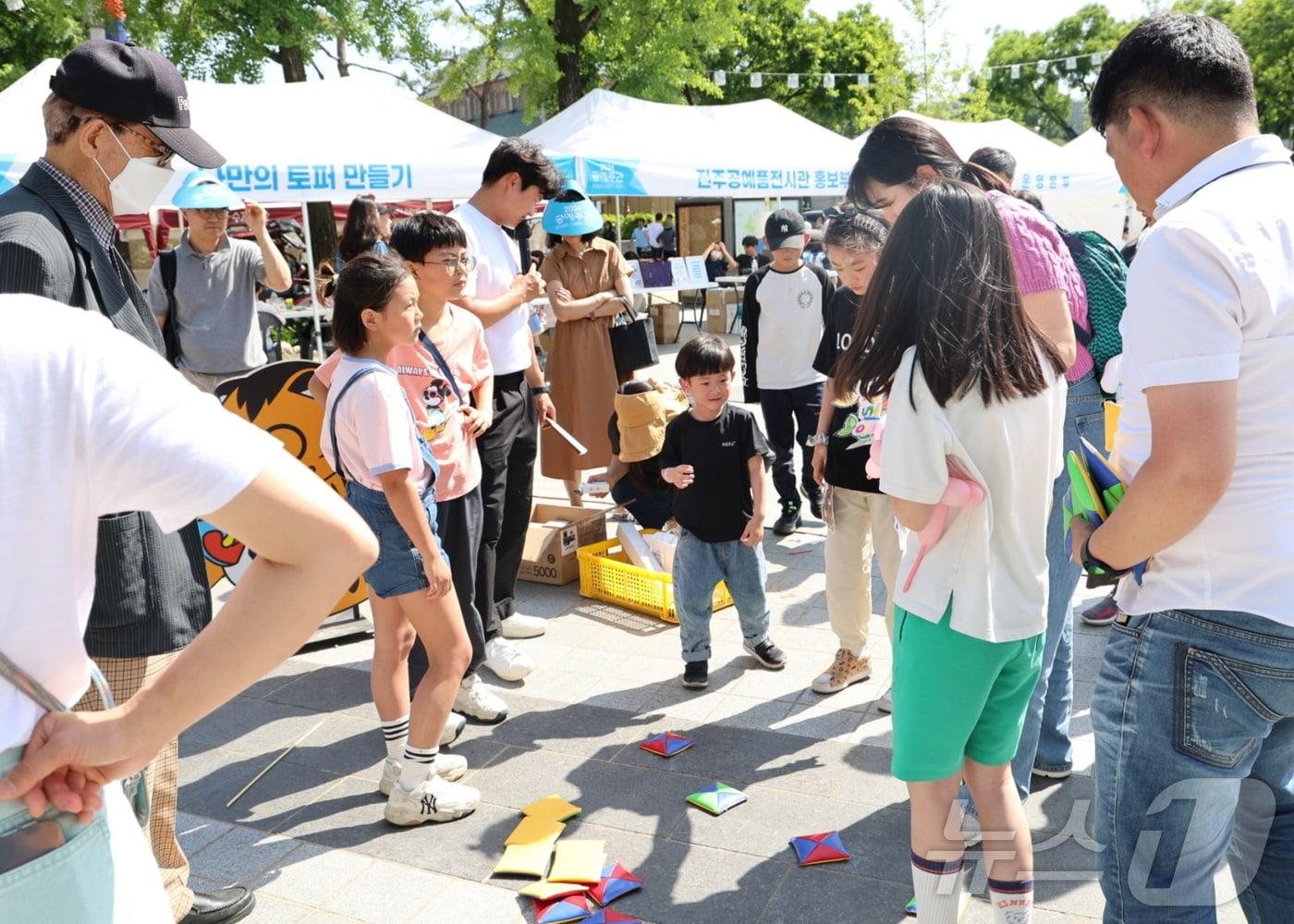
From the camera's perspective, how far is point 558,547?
5.61 meters

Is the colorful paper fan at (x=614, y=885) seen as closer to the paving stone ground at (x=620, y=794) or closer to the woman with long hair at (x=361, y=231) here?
the paving stone ground at (x=620, y=794)

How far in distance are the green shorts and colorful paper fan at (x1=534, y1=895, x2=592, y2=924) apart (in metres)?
1.04

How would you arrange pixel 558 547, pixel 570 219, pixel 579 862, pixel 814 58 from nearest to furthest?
pixel 579 862
pixel 558 547
pixel 570 219
pixel 814 58

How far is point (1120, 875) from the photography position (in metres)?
1.84

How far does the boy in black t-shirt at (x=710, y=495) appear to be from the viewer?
13.7 ft

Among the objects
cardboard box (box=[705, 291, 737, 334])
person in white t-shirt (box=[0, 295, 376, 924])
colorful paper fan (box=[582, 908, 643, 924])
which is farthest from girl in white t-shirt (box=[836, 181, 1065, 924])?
cardboard box (box=[705, 291, 737, 334])

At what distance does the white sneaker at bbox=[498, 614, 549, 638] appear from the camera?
4953 millimetres

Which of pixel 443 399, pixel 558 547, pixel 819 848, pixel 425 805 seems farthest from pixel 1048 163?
pixel 425 805

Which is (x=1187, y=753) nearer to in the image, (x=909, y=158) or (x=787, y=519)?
(x=909, y=158)

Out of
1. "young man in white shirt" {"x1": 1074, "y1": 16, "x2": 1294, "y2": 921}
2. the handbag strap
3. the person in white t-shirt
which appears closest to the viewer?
the person in white t-shirt

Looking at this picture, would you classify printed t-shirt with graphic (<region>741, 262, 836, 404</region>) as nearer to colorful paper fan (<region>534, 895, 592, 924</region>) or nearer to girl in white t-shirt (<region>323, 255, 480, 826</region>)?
girl in white t-shirt (<region>323, 255, 480, 826</region>)

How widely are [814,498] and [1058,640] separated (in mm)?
3605

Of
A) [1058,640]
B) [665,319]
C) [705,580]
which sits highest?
[665,319]

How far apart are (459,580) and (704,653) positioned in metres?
1.14
